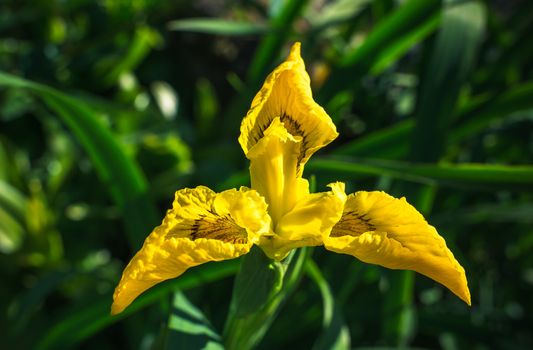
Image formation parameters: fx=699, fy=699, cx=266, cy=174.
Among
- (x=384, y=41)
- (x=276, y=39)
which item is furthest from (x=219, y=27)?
(x=384, y=41)

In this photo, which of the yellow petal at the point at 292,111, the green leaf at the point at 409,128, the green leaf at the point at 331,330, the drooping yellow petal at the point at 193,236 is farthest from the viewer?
the green leaf at the point at 409,128

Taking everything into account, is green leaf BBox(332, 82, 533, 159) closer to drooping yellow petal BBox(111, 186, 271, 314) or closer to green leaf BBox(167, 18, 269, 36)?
green leaf BBox(167, 18, 269, 36)

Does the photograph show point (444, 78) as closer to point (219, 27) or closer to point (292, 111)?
point (219, 27)

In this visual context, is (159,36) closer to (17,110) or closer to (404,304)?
(17,110)

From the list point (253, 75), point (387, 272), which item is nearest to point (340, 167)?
point (387, 272)

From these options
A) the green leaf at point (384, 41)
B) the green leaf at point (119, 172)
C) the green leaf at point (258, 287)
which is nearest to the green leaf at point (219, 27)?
the green leaf at point (384, 41)

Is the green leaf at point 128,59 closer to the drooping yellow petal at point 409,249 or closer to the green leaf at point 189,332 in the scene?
the green leaf at point 189,332

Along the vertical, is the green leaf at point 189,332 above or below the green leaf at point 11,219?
above
